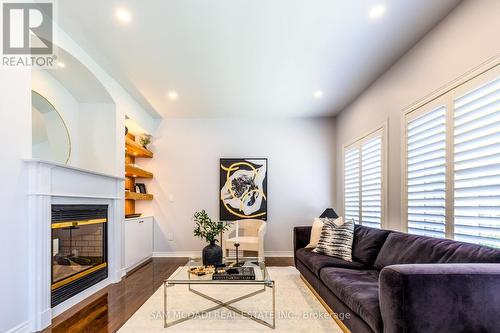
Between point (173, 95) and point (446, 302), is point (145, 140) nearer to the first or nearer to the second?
point (173, 95)

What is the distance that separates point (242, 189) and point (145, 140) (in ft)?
6.62

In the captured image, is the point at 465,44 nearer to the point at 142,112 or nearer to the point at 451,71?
the point at 451,71

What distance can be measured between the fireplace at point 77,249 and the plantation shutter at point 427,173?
11.3ft

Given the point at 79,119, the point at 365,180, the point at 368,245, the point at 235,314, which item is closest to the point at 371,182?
the point at 365,180

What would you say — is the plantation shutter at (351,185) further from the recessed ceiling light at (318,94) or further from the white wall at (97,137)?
the white wall at (97,137)

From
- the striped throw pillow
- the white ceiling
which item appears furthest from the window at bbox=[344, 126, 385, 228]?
the white ceiling

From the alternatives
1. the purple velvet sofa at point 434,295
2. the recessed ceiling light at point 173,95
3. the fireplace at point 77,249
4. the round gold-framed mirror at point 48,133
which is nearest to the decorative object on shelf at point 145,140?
the recessed ceiling light at point 173,95

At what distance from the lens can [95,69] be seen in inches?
136

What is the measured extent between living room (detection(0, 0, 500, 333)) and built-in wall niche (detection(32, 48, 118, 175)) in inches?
0.9

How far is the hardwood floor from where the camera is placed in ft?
8.13

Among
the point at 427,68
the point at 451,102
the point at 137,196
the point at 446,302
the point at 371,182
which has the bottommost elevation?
the point at 446,302

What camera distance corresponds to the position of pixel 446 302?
1.52 metres

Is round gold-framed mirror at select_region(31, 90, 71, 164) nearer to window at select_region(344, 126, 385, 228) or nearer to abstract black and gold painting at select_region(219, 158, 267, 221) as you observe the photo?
abstract black and gold painting at select_region(219, 158, 267, 221)

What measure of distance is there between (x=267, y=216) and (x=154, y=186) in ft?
7.34
